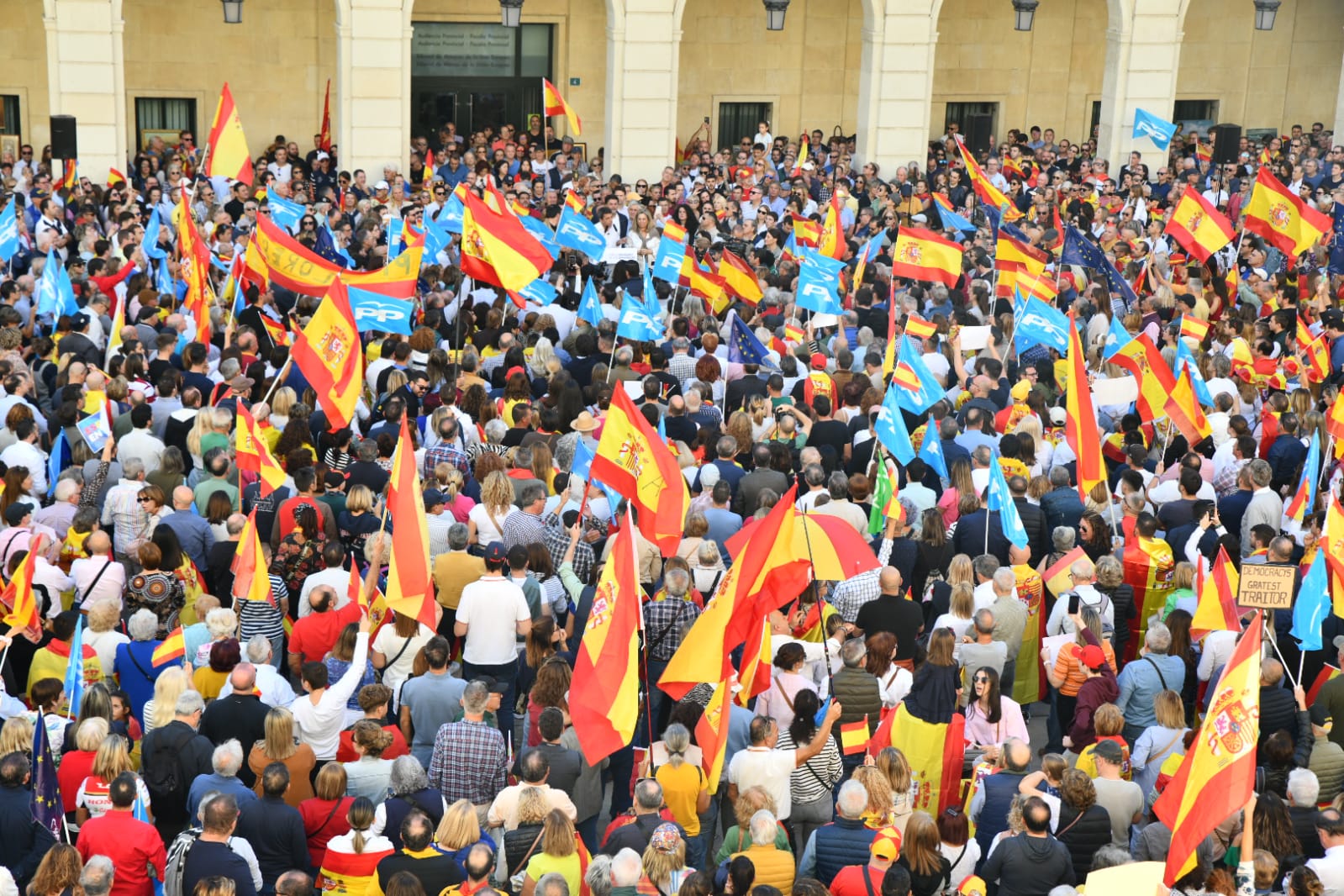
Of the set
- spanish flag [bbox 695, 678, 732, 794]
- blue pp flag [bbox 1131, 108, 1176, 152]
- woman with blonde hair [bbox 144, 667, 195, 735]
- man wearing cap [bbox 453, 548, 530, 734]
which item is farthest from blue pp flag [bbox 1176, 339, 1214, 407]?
blue pp flag [bbox 1131, 108, 1176, 152]

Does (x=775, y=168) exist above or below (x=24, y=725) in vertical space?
above

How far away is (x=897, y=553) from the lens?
1156cm

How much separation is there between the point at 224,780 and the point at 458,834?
1350 mm

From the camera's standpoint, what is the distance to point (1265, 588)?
30.4ft

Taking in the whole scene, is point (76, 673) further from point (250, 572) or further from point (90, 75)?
point (90, 75)

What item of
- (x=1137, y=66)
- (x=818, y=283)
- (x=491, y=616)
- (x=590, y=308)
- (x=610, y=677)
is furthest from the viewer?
(x=1137, y=66)

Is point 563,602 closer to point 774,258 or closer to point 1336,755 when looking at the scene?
point 1336,755

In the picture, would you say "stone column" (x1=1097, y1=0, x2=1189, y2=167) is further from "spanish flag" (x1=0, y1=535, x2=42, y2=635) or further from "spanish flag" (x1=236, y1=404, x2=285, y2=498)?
"spanish flag" (x1=0, y1=535, x2=42, y2=635)

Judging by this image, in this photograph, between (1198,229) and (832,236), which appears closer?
(1198,229)

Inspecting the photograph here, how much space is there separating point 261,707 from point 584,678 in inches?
72.1

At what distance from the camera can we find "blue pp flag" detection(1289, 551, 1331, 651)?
10344 mm

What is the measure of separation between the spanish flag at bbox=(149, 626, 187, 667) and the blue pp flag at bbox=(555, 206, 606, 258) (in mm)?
9567

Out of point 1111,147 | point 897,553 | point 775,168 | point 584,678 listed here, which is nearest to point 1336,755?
point 897,553

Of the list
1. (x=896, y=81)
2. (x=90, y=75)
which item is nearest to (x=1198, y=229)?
(x=896, y=81)
